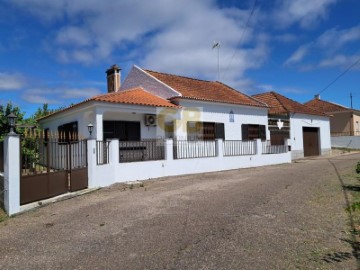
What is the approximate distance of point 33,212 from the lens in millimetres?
8195

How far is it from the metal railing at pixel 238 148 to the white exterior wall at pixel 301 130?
5.97 m

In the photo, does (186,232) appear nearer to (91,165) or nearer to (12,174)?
(12,174)

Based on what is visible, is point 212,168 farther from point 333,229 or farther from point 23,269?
point 23,269

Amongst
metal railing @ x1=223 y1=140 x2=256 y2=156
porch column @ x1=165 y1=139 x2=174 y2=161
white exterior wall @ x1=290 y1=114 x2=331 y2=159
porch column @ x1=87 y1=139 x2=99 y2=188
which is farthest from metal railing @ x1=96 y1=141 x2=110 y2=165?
white exterior wall @ x1=290 y1=114 x2=331 y2=159

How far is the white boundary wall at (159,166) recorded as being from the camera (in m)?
11.5

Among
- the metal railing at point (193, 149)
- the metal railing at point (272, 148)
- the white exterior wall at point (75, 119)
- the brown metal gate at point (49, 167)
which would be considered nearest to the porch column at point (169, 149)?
the metal railing at point (193, 149)

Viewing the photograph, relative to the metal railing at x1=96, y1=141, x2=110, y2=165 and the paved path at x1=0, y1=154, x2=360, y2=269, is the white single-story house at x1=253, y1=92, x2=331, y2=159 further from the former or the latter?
the paved path at x1=0, y1=154, x2=360, y2=269

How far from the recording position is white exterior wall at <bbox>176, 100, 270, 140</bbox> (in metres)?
17.6

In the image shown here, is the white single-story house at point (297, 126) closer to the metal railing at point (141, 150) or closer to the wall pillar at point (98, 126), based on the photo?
the metal railing at point (141, 150)

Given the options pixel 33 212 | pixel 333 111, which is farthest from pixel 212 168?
pixel 333 111

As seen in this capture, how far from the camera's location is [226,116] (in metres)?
19.5

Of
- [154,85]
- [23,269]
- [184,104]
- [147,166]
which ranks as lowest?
[23,269]

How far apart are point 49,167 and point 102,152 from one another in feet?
9.35

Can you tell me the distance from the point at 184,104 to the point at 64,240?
12.5 m
